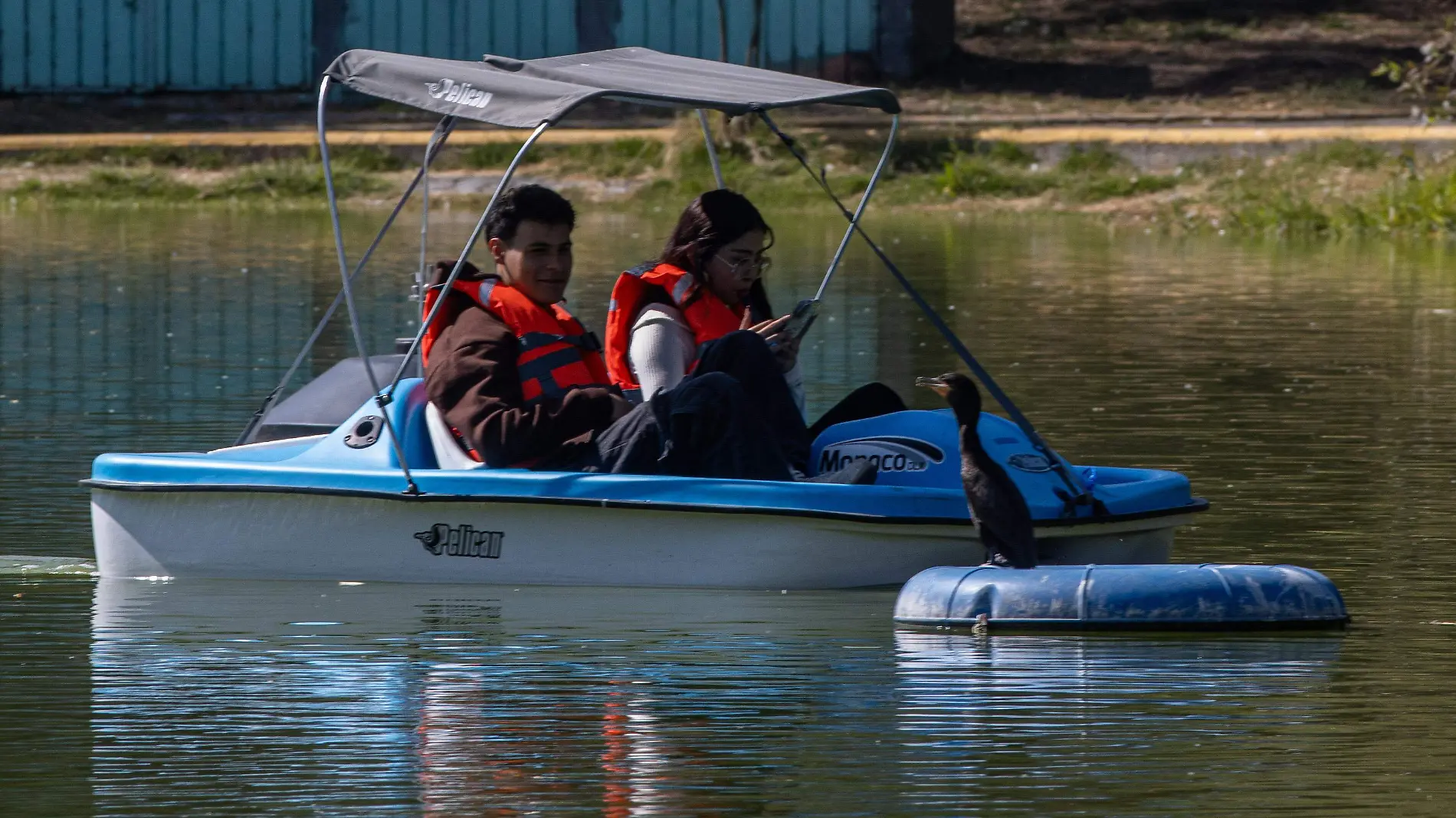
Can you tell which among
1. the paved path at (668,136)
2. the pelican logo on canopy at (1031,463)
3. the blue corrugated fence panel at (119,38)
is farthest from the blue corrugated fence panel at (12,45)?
the pelican logo on canopy at (1031,463)

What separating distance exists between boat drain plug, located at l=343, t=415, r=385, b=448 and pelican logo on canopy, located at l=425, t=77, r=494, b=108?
1.03 metres

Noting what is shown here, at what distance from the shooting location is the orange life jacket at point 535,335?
7965 mm

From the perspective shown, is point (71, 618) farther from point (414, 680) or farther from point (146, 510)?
point (414, 680)

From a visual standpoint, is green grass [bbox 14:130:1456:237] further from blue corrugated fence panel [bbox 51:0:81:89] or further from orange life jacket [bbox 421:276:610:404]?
orange life jacket [bbox 421:276:610:404]

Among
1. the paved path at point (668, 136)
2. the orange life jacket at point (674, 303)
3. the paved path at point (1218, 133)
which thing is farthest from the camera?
the paved path at point (668, 136)

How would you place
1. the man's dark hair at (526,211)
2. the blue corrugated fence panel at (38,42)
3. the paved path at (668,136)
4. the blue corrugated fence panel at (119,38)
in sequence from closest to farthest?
the man's dark hair at (526,211)
the paved path at (668,136)
the blue corrugated fence panel at (38,42)
the blue corrugated fence panel at (119,38)

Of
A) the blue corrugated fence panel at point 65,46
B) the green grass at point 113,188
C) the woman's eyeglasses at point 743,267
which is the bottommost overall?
the woman's eyeglasses at point 743,267

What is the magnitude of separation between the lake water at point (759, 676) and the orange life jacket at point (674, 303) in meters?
0.82

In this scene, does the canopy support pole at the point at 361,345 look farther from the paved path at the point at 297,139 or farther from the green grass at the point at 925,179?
the paved path at the point at 297,139

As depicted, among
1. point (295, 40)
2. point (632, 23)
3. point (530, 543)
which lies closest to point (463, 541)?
point (530, 543)

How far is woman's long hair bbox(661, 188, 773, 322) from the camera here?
8.01 meters

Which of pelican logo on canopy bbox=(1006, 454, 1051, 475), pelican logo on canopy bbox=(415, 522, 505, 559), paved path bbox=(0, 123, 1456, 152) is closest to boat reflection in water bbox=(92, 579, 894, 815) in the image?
pelican logo on canopy bbox=(415, 522, 505, 559)

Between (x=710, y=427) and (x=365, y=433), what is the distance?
113 cm

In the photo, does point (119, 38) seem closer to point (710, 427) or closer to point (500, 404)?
point (500, 404)
